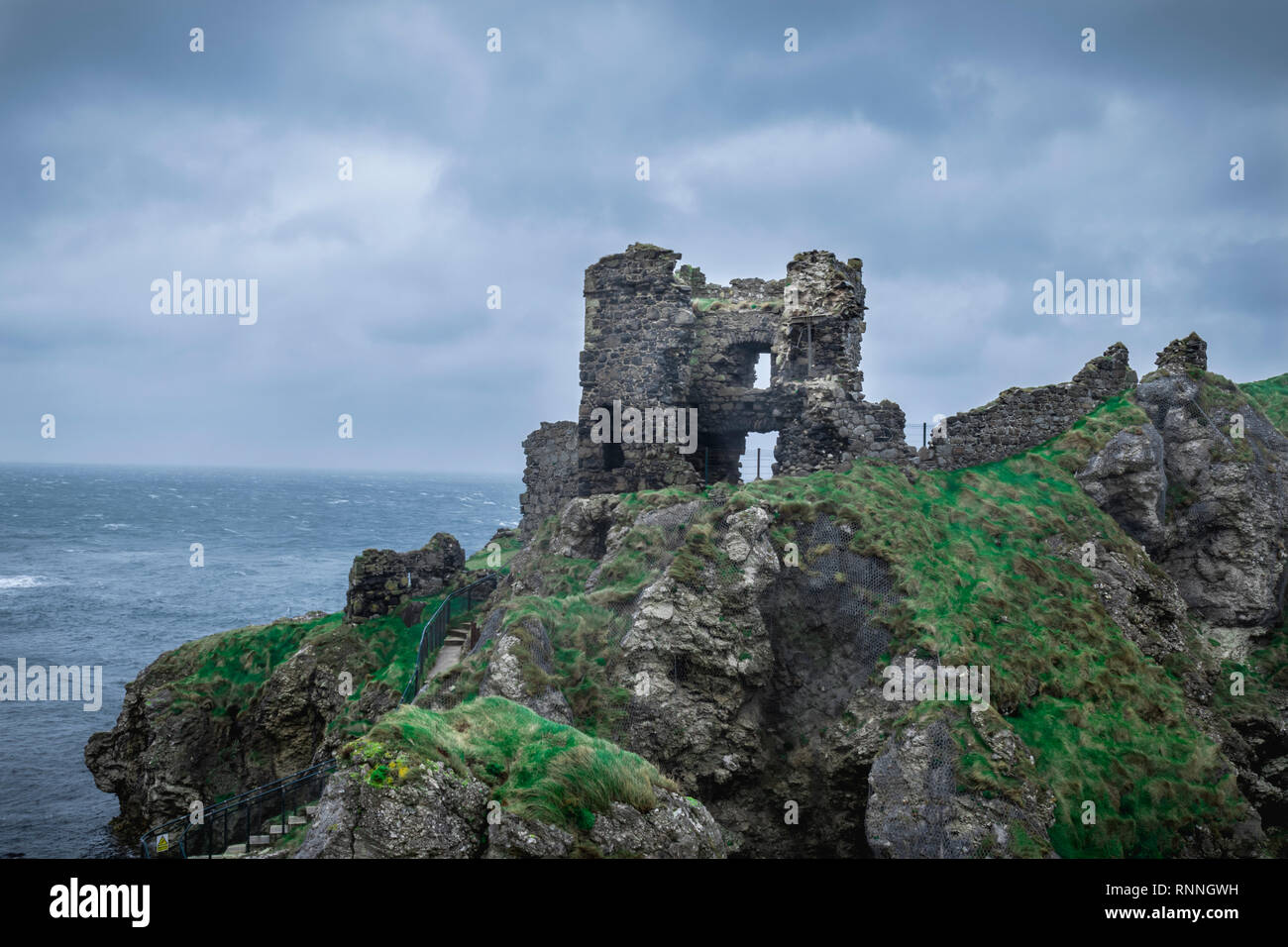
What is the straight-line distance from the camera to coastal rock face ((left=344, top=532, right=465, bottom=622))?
1073 inches


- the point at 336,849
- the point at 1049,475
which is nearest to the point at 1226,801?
the point at 1049,475

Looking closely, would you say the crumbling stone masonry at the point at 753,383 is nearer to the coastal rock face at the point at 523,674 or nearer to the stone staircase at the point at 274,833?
the coastal rock face at the point at 523,674

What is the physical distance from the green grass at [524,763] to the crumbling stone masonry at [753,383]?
16.2 metres

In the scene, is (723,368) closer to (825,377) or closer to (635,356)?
(635,356)

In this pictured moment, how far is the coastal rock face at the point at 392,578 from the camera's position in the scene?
2727cm

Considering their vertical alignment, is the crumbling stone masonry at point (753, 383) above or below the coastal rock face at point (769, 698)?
above

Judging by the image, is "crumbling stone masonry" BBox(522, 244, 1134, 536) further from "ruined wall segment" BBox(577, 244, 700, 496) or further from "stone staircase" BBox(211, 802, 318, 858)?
"stone staircase" BBox(211, 802, 318, 858)

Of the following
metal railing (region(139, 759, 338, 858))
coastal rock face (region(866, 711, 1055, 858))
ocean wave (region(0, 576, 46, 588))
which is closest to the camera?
coastal rock face (region(866, 711, 1055, 858))

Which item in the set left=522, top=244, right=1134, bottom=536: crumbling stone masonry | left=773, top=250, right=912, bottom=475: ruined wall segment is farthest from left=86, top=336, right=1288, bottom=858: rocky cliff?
left=773, top=250, right=912, bottom=475: ruined wall segment

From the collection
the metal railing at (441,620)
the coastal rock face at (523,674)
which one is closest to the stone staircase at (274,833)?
the metal railing at (441,620)

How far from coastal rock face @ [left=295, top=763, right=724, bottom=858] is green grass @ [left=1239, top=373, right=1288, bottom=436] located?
38770 mm

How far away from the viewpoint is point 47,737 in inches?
1606

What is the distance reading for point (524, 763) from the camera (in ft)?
29.9
